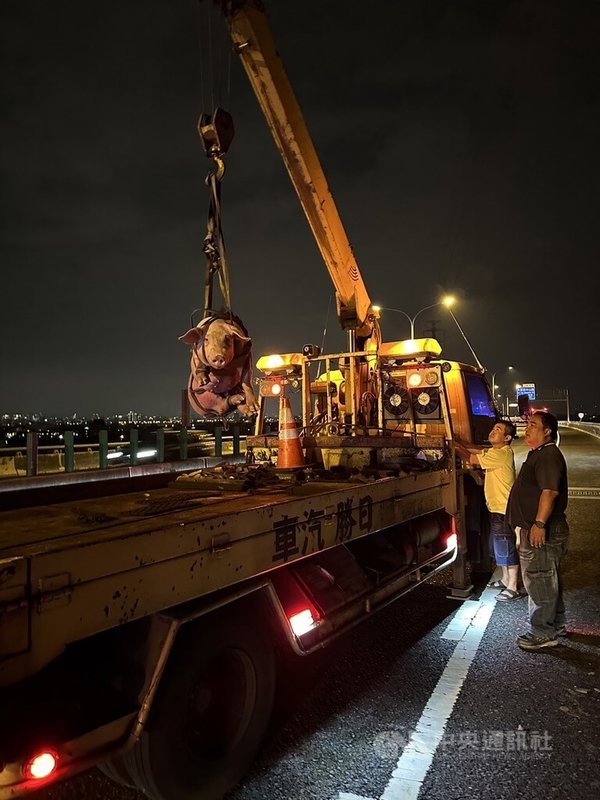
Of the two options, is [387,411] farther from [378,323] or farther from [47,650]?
[47,650]

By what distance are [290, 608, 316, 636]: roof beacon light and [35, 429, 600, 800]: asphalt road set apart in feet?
2.07

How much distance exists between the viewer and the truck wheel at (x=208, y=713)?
2584 millimetres

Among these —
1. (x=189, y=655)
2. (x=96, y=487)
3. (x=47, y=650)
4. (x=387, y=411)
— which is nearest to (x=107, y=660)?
(x=189, y=655)

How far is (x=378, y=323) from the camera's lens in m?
7.98

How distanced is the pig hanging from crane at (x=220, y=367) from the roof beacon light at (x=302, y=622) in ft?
6.60

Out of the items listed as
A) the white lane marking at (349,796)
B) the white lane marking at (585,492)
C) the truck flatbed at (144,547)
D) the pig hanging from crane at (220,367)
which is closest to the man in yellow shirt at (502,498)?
the truck flatbed at (144,547)

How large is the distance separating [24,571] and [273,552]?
1.45 meters

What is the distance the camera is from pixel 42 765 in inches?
82.1

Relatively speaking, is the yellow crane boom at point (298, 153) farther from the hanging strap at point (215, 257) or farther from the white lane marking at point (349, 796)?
the white lane marking at point (349, 796)

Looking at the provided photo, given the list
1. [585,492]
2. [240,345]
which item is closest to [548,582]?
[240,345]

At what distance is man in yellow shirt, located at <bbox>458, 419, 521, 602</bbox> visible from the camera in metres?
6.05

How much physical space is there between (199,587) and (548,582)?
334 cm

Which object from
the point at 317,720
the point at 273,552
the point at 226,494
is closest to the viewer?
the point at 273,552

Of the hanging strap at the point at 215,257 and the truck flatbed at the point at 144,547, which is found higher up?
the hanging strap at the point at 215,257
